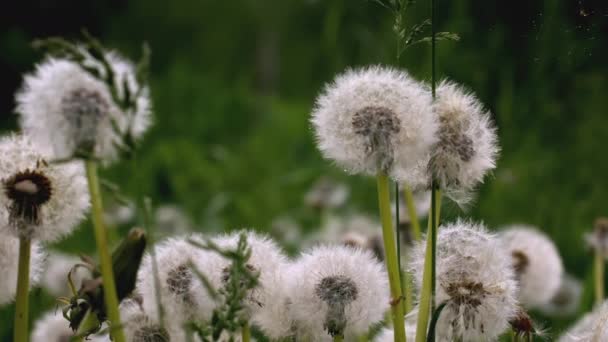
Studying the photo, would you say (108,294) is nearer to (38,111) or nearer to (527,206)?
(38,111)

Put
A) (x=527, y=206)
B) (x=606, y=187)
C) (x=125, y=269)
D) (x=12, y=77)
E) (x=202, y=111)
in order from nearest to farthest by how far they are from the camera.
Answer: (x=125, y=269)
(x=527, y=206)
(x=606, y=187)
(x=202, y=111)
(x=12, y=77)

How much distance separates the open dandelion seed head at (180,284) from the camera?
1189mm

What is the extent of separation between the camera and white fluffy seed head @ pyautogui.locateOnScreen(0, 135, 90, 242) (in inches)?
48.0

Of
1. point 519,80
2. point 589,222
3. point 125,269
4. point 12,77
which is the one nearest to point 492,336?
point 125,269

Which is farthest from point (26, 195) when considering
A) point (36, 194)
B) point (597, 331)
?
point (597, 331)

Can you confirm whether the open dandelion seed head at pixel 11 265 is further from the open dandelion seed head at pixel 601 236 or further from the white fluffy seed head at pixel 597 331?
the open dandelion seed head at pixel 601 236

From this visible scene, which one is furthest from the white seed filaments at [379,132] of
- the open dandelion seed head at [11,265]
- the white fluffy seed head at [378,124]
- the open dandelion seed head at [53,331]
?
the open dandelion seed head at [53,331]

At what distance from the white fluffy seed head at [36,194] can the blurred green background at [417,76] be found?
240mm

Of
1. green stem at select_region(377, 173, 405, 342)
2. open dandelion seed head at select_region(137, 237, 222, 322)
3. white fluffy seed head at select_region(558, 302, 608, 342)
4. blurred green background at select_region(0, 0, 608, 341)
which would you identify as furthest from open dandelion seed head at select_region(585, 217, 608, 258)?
open dandelion seed head at select_region(137, 237, 222, 322)

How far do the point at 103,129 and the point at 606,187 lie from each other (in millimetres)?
4183

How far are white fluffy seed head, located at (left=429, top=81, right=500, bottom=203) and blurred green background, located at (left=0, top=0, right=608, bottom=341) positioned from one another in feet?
0.66

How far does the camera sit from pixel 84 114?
1006 millimetres

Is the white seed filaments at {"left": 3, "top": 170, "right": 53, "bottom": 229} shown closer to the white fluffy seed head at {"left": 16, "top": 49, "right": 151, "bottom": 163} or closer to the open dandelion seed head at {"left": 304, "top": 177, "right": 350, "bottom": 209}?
the white fluffy seed head at {"left": 16, "top": 49, "right": 151, "bottom": 163}

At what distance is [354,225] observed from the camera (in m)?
3.80
